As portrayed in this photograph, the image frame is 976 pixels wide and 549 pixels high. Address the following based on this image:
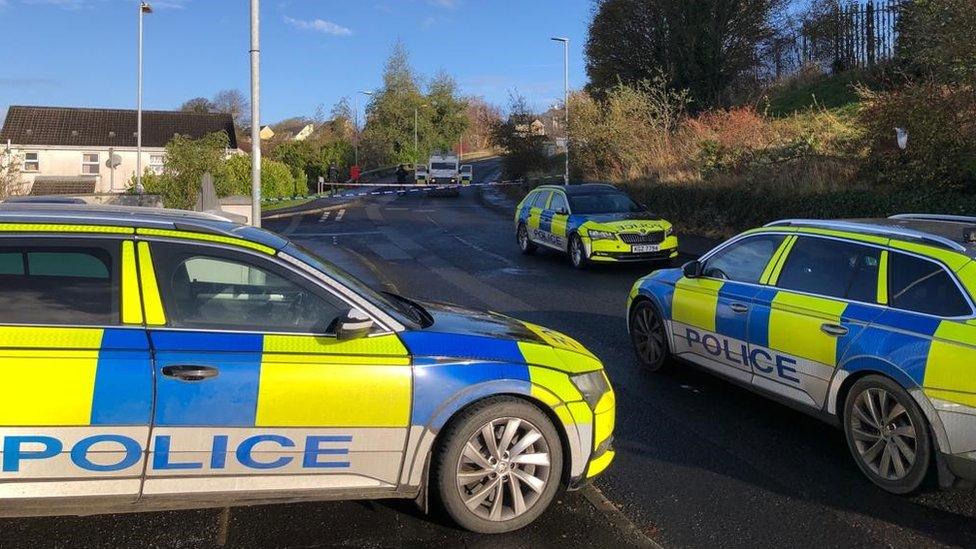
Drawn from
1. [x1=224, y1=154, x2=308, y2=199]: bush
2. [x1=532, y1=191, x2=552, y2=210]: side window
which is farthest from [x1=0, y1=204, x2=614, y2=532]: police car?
[x1=224, y1=154, x2=308, y2=199]: bush

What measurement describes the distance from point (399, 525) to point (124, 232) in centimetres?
190

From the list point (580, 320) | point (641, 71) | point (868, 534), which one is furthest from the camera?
point (641, 71)

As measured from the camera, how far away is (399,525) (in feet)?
12.4

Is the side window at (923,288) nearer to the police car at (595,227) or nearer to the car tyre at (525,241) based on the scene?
the police car at (595,227)

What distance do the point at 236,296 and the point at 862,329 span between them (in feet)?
11.5

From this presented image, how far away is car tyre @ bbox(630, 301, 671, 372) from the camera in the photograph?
258 inches

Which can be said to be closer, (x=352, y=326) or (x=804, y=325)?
(x=352, y=326)

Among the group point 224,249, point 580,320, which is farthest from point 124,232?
point 580,320

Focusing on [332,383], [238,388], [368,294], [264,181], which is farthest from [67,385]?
[264,181]

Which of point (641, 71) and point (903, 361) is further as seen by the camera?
point (641, 71)

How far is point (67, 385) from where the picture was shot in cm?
320

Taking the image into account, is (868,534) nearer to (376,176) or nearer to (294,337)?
(294,337)

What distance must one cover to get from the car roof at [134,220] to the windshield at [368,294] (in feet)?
0.38

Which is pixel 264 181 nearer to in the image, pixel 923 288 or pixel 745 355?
pixel 745 355
